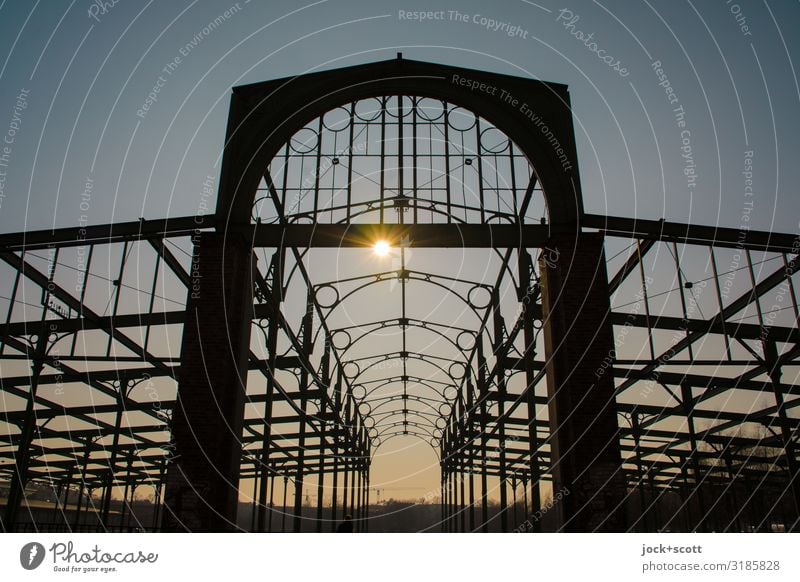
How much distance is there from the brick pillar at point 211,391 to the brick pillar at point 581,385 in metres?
6.28

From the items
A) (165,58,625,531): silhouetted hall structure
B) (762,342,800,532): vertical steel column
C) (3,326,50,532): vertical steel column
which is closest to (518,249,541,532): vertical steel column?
(165,58,625,531): silhouetted hall structure

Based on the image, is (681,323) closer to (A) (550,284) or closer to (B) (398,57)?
(A) (550,284)

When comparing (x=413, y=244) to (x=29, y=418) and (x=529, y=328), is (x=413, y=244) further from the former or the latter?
(x=29, y=418)

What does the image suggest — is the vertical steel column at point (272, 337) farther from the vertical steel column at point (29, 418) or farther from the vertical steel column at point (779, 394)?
the vertical steel column at point (779, 394)

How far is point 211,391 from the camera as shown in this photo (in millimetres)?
11414

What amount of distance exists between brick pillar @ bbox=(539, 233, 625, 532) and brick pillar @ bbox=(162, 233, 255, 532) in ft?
20.6

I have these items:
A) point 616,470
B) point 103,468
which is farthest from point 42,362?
point 103,468

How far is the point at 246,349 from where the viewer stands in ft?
41.2

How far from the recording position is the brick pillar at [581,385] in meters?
10.6

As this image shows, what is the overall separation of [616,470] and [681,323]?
22.5 feet

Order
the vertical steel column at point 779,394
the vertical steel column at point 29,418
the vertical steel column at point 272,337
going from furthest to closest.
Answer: the vertical steel column at point 272,337, the vertical steel column at point 29,418, the vertical steel column at point 779,394

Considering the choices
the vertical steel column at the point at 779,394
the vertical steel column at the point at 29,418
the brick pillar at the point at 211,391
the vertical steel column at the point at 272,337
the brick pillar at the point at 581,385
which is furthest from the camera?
the vertical steel column at the point at 272,337

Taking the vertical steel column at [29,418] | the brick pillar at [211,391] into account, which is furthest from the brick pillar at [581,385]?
the vertical steel column at [29,418]

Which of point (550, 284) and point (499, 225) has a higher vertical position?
point (499, 225)
